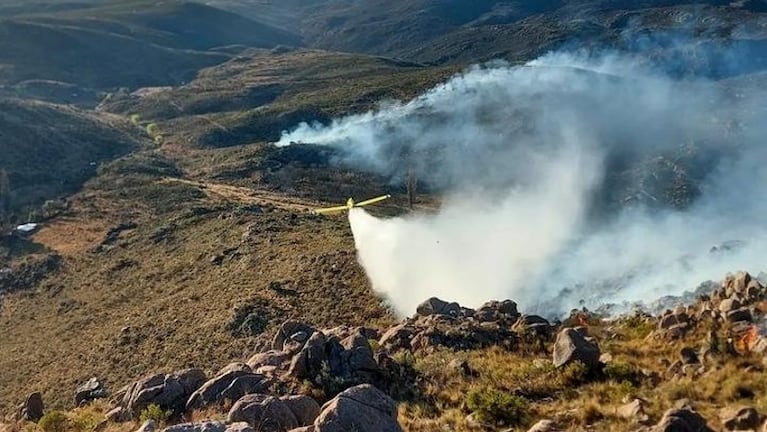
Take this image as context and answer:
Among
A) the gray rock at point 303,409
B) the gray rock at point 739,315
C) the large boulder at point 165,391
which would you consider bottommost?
the large boulder at point 165,391

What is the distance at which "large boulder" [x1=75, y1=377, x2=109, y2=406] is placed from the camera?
37.4 metres

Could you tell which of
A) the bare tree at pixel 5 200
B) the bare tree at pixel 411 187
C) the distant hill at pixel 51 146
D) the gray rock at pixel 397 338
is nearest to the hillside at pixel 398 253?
the gray rock at pixel 397 338

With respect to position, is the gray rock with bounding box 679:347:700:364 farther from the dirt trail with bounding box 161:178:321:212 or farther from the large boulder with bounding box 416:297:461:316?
the dirt trail with bounding box 161:178:321:212

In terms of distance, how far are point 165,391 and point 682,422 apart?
14.8 m

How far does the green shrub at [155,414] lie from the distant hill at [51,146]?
78.6 m

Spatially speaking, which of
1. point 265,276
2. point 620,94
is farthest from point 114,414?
point 620,94

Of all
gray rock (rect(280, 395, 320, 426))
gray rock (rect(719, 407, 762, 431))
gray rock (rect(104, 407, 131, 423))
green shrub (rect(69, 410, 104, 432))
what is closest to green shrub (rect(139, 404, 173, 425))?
gray rock (rect(104, 407, 131, 423))

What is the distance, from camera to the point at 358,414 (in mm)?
16375

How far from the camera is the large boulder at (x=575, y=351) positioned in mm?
21328

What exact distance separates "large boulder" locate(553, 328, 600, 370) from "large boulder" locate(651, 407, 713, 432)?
18.2ft

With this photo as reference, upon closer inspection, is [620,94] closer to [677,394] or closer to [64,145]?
[64,145]

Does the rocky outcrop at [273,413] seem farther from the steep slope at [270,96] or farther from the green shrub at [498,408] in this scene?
the steep slope at [270,96]

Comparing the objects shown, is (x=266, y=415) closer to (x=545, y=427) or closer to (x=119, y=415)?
(x=545, y=427)

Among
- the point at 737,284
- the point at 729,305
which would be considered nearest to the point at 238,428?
the point at 729,305
